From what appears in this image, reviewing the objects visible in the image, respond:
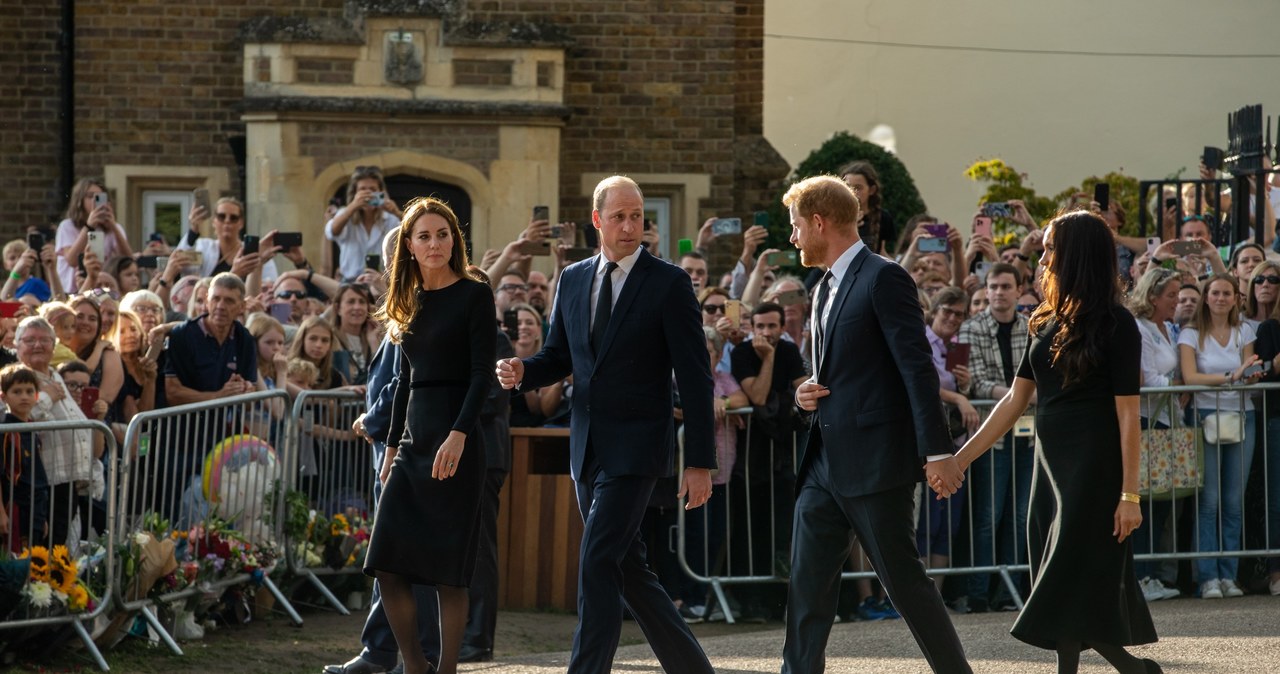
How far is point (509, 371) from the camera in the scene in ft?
20.0

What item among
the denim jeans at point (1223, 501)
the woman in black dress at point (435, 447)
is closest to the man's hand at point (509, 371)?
the woman in black dress at point (435, 447)

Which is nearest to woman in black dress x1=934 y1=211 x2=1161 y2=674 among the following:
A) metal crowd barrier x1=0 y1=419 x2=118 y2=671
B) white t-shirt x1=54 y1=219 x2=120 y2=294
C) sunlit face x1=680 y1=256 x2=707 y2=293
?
metal crowd barrier x1=0 y1=419 x2=118 y2=671

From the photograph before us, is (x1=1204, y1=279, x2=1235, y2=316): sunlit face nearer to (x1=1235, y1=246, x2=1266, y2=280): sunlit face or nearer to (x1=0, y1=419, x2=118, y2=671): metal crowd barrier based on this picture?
(x1=1235, y1=246, x2=1266, y2=280): sunlit face

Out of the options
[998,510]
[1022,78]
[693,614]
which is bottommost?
[693,614]

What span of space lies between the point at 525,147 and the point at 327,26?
2.42 m

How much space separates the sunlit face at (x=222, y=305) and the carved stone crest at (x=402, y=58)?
9031mm

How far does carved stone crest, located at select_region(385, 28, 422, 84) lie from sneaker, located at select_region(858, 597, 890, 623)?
33.6 ft

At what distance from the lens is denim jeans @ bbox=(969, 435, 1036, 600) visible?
9.87 metres

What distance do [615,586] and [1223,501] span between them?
533 centimetres

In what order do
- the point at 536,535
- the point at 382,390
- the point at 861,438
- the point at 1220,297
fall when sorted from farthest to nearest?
the point at 1220,297 → the point at 536,535 → the point at 382,390 → the point at 861,438

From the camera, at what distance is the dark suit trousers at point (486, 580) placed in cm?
785

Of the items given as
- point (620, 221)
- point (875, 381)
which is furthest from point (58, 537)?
point (875, 381)

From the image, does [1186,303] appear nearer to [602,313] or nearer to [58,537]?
[602,313]

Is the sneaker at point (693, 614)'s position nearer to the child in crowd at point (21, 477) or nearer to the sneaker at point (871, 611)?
the sneaker at point (871, 611)
